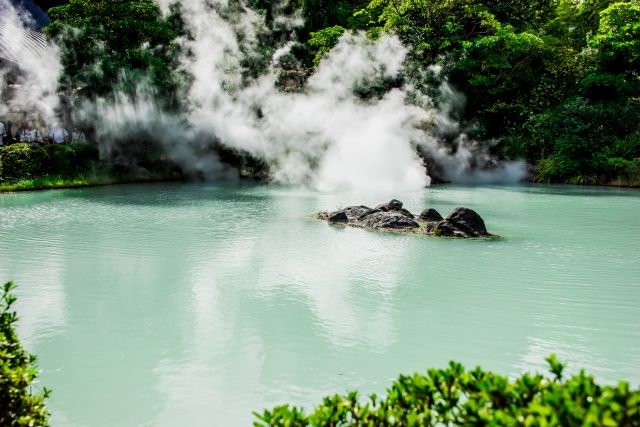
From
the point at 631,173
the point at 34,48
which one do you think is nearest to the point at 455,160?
the point at 631,173

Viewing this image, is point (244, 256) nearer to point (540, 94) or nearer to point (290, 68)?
point (290, 68)

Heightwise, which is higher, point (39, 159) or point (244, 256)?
point (39, 159)

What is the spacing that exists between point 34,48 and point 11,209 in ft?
49.1

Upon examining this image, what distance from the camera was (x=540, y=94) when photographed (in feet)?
98.7

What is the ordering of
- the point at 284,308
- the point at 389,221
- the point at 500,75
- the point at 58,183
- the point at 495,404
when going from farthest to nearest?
the point at 500,75
the point at 58,183
the point at 389,221
the point at 284,308
the point at 495,404

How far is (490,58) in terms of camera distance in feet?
92.4

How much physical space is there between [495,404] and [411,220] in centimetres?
1060

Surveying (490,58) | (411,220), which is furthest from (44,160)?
(490,58)

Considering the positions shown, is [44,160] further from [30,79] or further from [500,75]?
[500,75]

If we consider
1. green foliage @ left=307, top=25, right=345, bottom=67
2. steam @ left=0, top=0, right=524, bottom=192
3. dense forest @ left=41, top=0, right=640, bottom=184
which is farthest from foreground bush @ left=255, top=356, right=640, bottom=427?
green foliage @ left=307, top=25, right=345, bottom=67

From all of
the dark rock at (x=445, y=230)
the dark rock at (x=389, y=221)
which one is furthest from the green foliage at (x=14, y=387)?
the dark rock at (x=389, y=221)

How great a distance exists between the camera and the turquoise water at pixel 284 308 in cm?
467

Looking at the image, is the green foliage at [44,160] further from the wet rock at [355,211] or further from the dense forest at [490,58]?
the wet rock at [355,211]

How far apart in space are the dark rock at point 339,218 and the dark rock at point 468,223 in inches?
113
